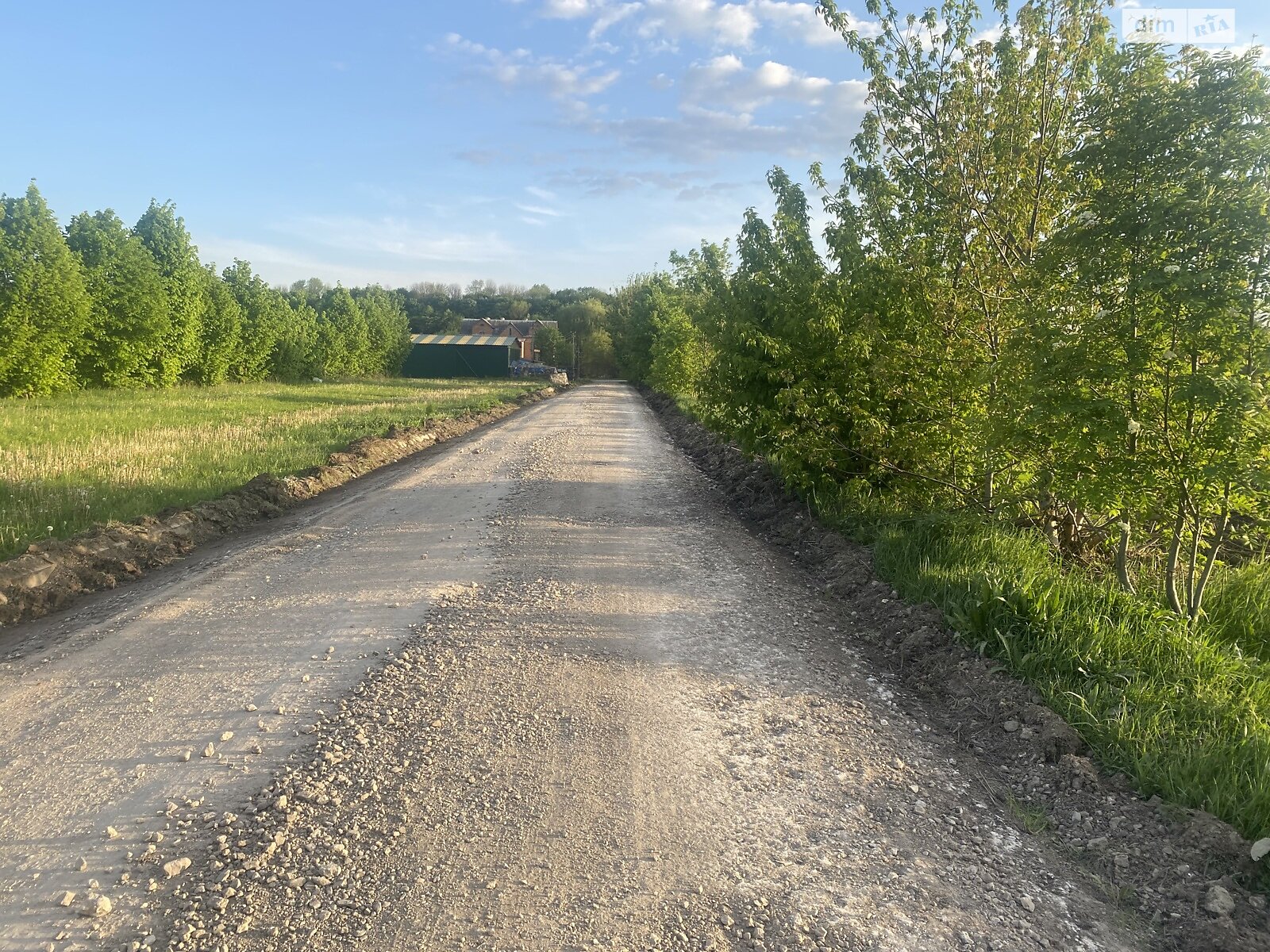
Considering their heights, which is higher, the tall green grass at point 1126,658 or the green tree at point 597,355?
the green tree at point 597,355

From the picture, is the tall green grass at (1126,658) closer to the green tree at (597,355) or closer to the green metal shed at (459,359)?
the green metal shed at (459,359)

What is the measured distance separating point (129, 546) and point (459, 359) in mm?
72499

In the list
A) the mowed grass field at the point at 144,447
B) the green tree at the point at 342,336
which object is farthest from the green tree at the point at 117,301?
the green tree at the point at 342,336

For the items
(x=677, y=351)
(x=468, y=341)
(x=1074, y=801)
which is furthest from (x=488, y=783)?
(x=468, y=341)

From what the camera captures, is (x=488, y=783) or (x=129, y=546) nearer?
(x=488, y=783)

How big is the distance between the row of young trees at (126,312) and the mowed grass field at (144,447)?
1.66 m

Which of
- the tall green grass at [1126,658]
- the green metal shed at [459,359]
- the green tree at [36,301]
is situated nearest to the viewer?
the tall green grass at [1126,658]

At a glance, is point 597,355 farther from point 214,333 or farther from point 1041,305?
point 1041,305

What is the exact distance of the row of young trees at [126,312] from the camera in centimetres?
2391

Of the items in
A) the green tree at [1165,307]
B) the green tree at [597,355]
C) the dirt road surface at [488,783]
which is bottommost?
the dirt road surface at [488,783]

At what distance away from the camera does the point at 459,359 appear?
77625 millimetres

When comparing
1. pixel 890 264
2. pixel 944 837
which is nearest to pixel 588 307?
pixel 890 264

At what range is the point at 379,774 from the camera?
362 cm

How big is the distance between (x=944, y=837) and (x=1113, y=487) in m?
3.11
